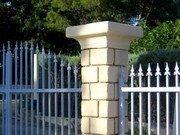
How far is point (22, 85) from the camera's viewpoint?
5.43 m

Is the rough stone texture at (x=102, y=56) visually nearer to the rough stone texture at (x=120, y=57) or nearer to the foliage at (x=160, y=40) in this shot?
the rough stone texture at (x=120, y=57)

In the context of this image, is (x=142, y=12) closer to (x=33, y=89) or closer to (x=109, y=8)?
(x=109, y=8)

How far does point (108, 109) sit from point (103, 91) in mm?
187

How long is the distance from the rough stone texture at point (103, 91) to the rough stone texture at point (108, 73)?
0.17 ft

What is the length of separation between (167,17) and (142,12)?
1151 millimetres

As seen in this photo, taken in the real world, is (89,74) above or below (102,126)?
above

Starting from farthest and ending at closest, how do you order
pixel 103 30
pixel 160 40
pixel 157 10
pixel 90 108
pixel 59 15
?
1. pixel 157 10
2. pixel 59 15
3. pixel 160 40
4. pixel 90 108
5. pixel 103 30

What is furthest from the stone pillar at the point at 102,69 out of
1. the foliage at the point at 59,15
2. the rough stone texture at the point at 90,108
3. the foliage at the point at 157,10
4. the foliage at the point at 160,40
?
the foliage at the point at 157,10

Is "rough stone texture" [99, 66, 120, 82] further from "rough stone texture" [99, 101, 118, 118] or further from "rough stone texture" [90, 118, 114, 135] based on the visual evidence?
"rough stone texture" [90, 118, 114, 135]

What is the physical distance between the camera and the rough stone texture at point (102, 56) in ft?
14.0

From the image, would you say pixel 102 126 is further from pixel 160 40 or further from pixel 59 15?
pixel 59 15

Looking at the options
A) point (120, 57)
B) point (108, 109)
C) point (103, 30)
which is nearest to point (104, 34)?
point (103, 30)

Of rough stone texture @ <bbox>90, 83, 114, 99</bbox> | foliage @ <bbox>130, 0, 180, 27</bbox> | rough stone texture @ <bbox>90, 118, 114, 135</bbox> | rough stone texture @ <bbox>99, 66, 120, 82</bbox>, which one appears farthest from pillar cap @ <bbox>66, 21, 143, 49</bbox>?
foliage @ <bbox>130, 0, 180, 27</bbox>

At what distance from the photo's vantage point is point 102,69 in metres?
4.29
